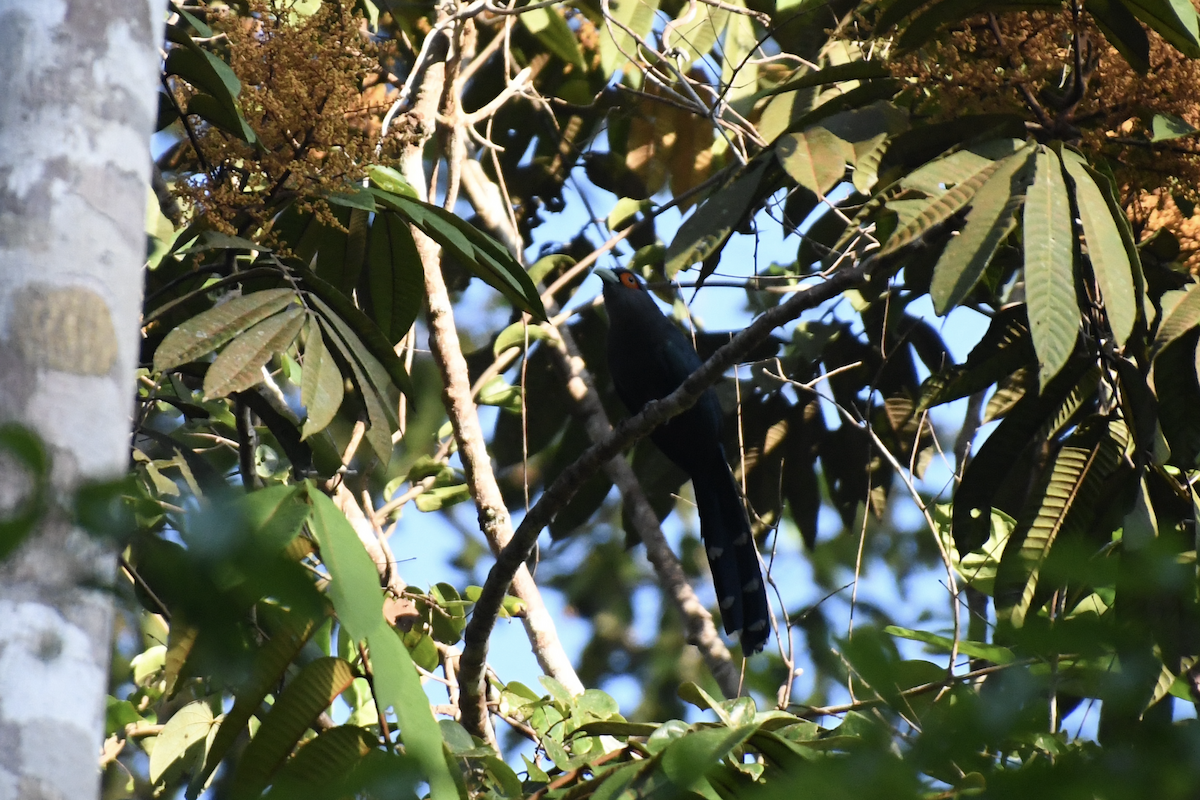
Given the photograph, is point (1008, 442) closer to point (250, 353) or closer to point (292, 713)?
point (250, 353)

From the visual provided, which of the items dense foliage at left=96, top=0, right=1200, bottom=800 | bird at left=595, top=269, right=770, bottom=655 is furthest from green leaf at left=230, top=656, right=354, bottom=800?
bird at left=595, top=269, right=770, bottom=655

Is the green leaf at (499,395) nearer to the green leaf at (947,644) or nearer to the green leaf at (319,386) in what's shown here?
the green leaf at (319,386)

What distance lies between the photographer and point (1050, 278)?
1.91 m

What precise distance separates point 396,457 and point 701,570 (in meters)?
1.68

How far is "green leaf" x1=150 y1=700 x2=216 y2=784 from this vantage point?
3018mm

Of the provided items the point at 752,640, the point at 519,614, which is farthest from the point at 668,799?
the point at 752,640

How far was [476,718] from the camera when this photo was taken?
270cm

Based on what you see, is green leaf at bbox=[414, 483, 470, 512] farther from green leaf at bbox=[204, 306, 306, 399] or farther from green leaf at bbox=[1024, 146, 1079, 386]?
green leaf at bbox=[1024, 146, 1079, 386]

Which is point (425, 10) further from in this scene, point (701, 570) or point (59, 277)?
point (59, 277)

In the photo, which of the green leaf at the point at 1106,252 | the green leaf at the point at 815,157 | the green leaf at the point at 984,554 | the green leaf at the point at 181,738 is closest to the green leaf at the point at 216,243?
the green leaf at the point at 815,157

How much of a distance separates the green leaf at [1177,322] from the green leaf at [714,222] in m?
0.87

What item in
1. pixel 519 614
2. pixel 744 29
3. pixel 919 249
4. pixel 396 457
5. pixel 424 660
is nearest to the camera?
pixel 919 249

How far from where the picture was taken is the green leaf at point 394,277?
9.98 feet

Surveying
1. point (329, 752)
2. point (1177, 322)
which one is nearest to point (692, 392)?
point (1177, 322)
